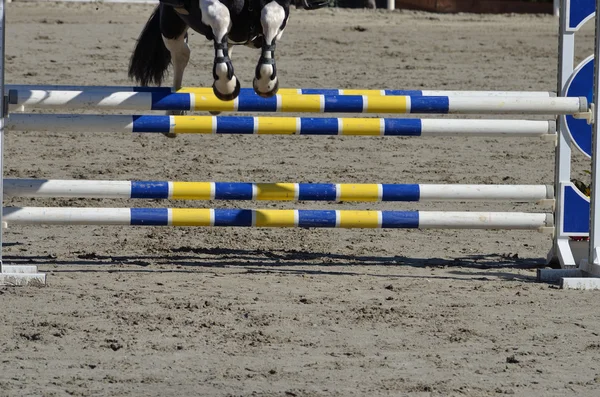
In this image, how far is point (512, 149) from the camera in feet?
30.1

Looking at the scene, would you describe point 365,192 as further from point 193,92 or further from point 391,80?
point 391,80

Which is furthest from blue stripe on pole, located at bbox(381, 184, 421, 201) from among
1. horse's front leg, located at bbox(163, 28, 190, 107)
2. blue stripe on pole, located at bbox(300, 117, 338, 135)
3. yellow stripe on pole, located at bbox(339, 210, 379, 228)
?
horse's front leg, located at bbox(163, 28, 190, 107)

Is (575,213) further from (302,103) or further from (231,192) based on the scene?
(231,192)

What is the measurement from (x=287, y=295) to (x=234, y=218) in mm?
510

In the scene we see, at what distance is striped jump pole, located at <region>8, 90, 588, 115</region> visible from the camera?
16.3ft

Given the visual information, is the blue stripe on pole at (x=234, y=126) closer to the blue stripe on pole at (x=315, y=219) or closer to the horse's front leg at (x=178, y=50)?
the blue stripe on pole at (x=315, y=219)

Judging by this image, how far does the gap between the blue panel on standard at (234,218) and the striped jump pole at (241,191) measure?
8cm

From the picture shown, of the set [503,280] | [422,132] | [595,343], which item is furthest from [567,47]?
[595,343]

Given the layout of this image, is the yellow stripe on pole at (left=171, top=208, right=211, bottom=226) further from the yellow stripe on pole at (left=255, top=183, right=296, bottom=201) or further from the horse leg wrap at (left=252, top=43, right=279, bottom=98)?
the horse leg wrap at (left=252, top=43, right=279, bottom=98)

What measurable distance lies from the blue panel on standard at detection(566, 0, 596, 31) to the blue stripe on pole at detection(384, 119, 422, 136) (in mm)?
919

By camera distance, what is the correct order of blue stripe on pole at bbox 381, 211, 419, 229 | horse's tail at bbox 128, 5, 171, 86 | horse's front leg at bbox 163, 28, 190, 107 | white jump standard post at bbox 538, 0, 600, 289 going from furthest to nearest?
horse's tail at bbox 128, 5, 171, 86, horse's front leg at bbox 163, 28, 190, 107, white jump standard post at bbox 538, 0, 600, 289, blue stripe on pole at bbox 381, 211, 419, 229

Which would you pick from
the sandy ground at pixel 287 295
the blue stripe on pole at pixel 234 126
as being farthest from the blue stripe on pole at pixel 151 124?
Result: the sandy ground at pixel 287 295

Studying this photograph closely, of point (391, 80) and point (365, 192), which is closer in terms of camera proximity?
point (365, 192)

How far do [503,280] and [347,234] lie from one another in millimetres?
1353
